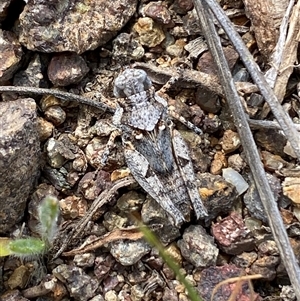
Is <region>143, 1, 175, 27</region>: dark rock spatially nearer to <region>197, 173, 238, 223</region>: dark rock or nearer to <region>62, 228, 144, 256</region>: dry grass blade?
<region>197, 173, 238, 223</region>: dark rock

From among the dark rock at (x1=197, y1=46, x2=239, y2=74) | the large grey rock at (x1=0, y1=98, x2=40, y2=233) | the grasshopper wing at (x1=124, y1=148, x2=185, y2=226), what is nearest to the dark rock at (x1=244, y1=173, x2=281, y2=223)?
the grasshopper wing at (x1=124, y1=148, x2=185, y2=226)

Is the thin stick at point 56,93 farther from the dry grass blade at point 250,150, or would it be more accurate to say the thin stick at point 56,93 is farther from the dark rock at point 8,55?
the dry grass blade at point 250,150

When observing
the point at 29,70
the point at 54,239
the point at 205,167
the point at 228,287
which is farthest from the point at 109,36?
the point at 228,287

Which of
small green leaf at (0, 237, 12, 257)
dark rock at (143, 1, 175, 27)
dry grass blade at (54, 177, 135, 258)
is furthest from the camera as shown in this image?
dark rock at (143, 1, 175, 27)

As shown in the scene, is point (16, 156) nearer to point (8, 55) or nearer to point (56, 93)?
point (56, 93)

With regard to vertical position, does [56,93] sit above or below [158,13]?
below

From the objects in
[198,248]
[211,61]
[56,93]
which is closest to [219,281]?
[198,248]

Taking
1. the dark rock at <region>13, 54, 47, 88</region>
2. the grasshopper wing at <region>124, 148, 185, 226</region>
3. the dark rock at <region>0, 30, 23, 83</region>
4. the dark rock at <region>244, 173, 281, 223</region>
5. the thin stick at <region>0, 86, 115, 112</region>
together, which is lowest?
the dark rock at <region>244, 173, 281, 223</region>
